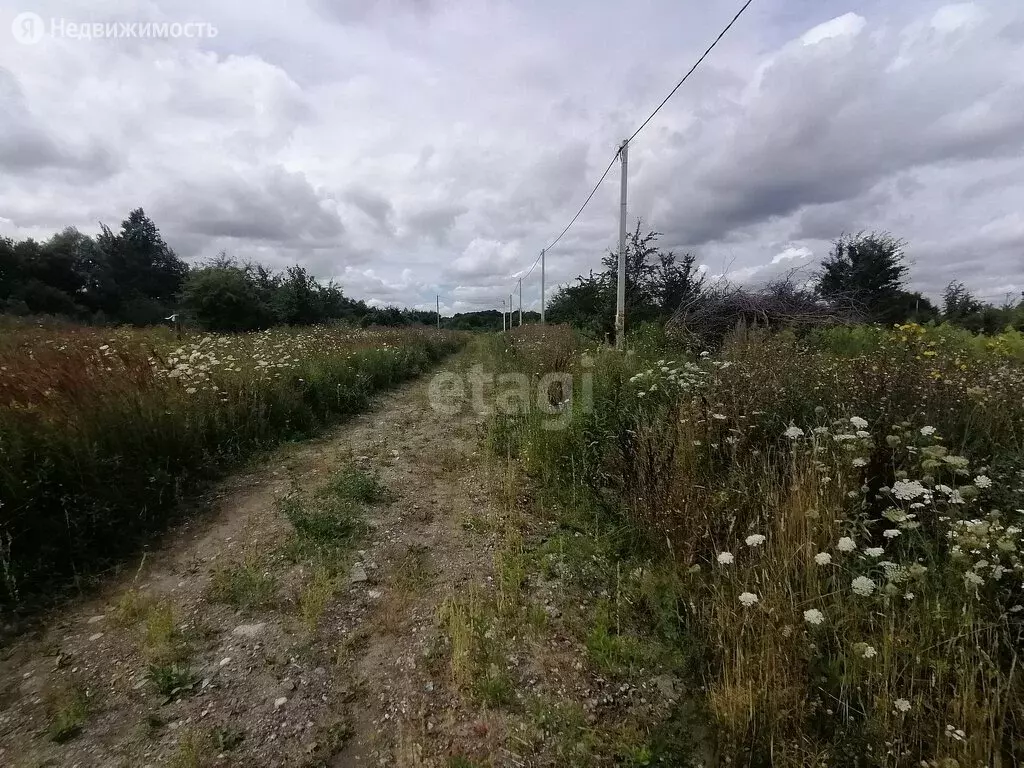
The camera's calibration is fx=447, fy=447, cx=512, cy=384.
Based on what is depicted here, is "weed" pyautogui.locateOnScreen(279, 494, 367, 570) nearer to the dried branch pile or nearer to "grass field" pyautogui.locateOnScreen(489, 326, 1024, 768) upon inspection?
"grass field" pyautogui.locateOnScreen(489, 326, 1024, 768)

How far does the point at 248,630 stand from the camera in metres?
2.37

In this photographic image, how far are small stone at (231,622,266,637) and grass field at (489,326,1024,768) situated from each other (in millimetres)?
1633

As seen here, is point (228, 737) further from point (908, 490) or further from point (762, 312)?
point (762, 312)

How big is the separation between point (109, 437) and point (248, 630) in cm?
235

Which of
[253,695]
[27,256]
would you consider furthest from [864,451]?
[27,256]

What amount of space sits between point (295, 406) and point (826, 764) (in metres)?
6.14

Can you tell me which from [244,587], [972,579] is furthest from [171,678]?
[972,579]

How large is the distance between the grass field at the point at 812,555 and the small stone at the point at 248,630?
1.63 metres

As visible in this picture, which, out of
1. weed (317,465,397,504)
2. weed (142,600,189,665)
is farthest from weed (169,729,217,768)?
weed (317,465,397,504)

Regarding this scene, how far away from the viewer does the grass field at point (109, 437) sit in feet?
9.39

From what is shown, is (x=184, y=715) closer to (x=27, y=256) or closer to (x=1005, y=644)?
(x=1005, y=644)

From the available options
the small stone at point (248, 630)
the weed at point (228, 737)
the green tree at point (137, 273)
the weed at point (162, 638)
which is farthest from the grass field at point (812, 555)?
the green tree at point (137, 273)

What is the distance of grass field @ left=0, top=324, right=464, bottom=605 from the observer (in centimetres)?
286
